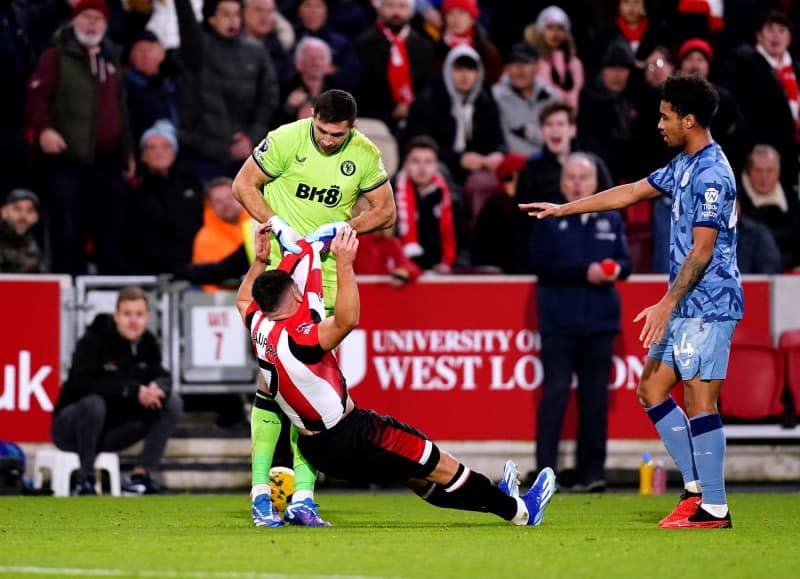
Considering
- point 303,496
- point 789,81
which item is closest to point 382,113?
point 789,81

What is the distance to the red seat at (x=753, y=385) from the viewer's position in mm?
14758

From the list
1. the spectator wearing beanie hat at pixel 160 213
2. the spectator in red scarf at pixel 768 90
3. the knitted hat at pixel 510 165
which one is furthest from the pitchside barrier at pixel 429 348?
the spectator in red scarf at pixel 768 90

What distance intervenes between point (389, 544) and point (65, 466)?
5735mm

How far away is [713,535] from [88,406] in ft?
19.9

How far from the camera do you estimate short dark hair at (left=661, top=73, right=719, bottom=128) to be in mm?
9766

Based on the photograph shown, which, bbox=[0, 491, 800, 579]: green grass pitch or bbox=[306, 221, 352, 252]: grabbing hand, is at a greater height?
bbox=[306, 221, 352, 252]: grabbing hand

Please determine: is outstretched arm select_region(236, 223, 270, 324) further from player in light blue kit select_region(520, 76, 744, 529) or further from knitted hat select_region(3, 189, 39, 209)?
knitted hat select_region(3, 189, 39, 209)

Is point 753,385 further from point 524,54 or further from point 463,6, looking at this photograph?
point 463,6

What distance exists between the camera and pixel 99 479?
14195 mm

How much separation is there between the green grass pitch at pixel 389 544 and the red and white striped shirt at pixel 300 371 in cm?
65

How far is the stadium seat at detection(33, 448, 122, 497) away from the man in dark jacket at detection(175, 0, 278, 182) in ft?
12.6

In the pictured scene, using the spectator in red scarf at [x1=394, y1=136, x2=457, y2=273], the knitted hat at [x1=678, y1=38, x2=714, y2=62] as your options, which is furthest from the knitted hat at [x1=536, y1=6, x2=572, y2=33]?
the spectator in red scarf at [x1=394, y1=136, x2=457, y2=273]

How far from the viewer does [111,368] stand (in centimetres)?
1415

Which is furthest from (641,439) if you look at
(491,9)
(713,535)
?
(491,9)
